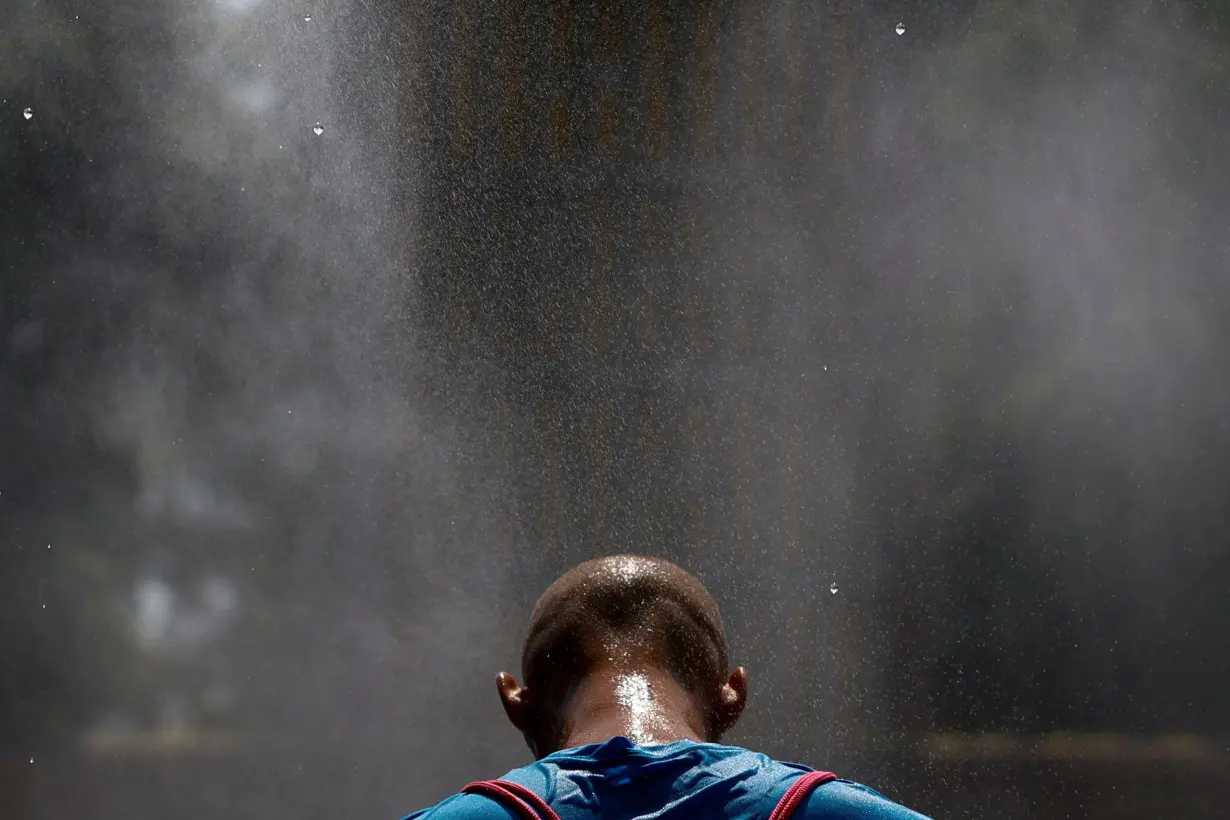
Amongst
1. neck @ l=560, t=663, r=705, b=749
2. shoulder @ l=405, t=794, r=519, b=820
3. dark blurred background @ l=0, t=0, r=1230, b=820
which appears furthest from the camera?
dark blurred background @ l=0, t=0, r=1230, b=820

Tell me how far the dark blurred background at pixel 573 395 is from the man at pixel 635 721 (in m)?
4.81

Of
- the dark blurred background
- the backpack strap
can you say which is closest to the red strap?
the backpack strap

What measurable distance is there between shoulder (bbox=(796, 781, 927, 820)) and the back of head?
0.49 metres

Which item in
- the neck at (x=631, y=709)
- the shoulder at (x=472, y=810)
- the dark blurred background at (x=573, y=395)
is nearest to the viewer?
the shoulder at (x=472, y=810)

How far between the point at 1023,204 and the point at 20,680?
Answer: 5772 millimetres

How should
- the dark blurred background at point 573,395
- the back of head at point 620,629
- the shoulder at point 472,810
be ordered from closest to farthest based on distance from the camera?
the shoulder at point 472,810
the back of head at point 620,629
the dark blurred background at point 573,395

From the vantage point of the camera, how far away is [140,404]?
6.92 metres

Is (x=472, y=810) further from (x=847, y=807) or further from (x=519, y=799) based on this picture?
(x=847, y=807)

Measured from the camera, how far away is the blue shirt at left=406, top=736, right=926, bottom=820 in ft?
5.00

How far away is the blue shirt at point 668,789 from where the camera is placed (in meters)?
1.53

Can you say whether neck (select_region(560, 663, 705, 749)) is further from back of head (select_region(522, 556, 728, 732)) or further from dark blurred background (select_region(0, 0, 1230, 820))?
dark blurred background (select_region(0, 0, 1230, 820))

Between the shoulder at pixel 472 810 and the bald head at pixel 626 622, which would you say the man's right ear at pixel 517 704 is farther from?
the shoulder at pixel 472 810

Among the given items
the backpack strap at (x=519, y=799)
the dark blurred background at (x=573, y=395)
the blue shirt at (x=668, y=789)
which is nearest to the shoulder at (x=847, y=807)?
the blue shirt at (x=668, y=789)

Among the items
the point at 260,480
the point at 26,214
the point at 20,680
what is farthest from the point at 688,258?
the point at 20,680
